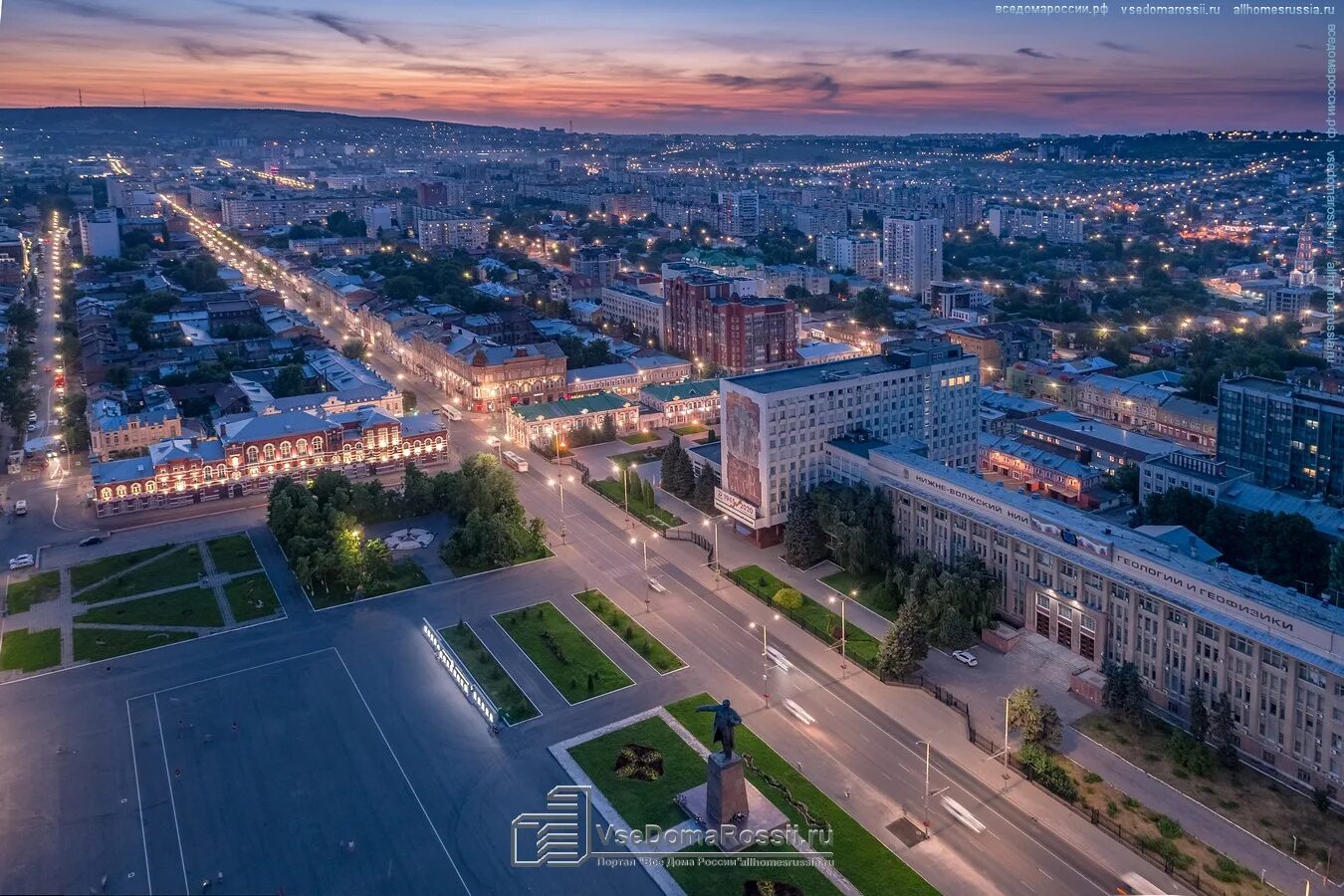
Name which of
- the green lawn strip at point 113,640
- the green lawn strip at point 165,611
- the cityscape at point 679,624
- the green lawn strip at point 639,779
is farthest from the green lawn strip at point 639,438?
the green lawn strip at point 639,779

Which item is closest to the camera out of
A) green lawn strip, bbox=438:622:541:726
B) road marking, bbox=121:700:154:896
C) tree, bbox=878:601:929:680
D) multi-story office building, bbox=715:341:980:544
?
road marking, bbox=121:700:154:896

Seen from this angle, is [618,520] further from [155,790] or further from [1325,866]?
[1325,866]

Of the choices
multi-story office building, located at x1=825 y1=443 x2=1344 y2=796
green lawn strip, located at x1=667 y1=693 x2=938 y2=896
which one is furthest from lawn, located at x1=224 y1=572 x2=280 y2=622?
multi-story office building, located at x1=825 y1=443 x2=1344 y2=796

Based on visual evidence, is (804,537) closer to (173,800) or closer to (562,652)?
(562,652)

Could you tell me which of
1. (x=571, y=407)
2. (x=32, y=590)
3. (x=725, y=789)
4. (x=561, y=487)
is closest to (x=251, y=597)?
(x=32, y=590)

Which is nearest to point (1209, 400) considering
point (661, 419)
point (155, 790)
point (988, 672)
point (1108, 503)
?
point (1108, 503)

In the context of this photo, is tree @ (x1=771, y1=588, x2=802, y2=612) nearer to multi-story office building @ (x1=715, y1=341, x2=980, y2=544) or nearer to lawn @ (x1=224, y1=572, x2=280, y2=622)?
multi-story office building @ (x1=715, y1=341, x2=980, y2=544)
